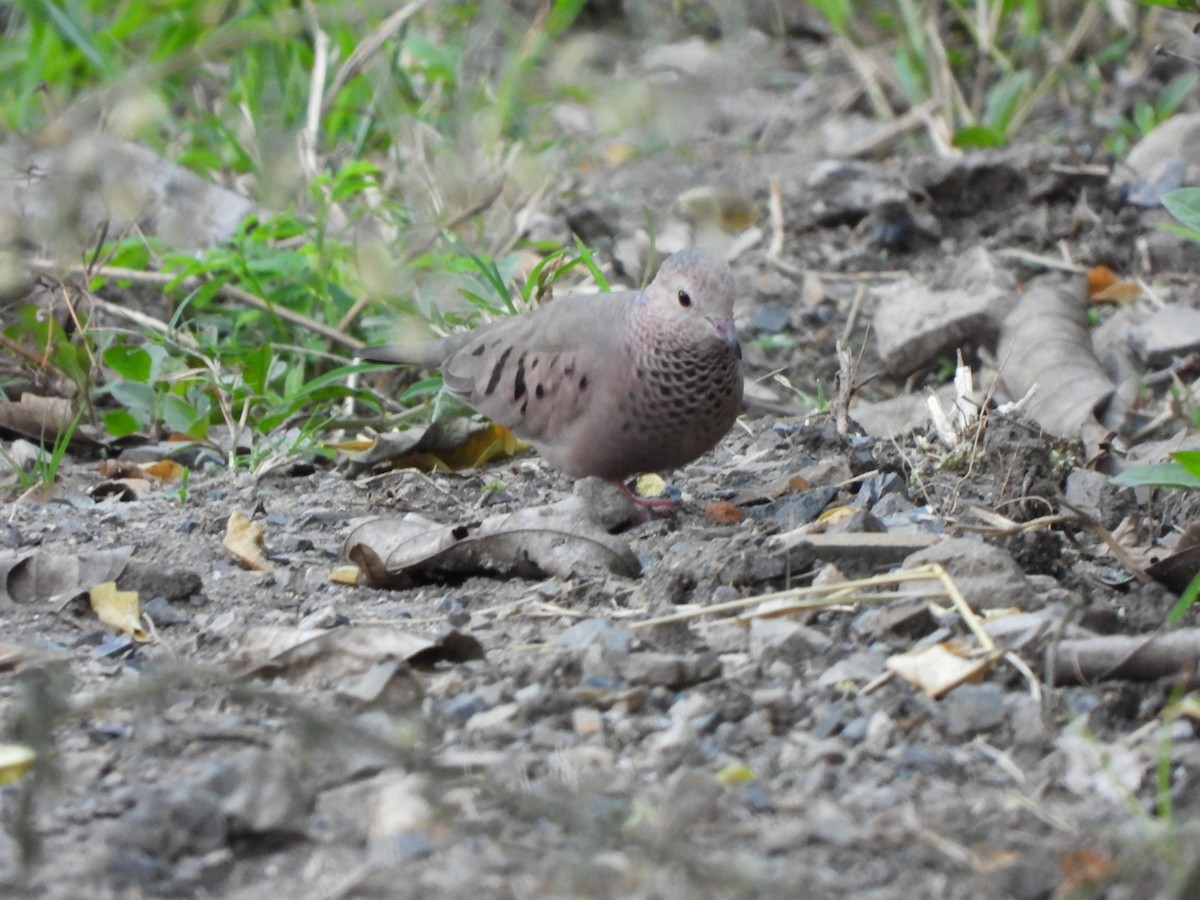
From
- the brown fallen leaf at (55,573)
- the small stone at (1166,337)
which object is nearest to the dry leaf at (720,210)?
the small stone at (1166,337)

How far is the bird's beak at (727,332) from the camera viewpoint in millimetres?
3762

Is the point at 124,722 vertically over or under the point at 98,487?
over

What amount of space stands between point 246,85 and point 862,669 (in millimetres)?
4769

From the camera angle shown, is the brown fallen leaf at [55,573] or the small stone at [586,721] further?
the brown fallen leaf at [55,573]

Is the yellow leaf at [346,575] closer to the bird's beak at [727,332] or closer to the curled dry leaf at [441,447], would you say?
the curled dry leaf at [441,447]

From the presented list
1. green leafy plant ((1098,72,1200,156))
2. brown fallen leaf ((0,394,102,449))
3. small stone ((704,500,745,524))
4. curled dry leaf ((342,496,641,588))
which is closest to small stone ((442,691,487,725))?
curled dry leaf ((342,496,641,588))

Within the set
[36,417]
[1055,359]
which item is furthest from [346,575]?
[1055,359]

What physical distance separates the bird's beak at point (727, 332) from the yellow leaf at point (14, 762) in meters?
1.91

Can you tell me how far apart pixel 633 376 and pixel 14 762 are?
1.87 metres

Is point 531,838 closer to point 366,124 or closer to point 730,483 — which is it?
point 730,483

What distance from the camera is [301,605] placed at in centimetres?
332

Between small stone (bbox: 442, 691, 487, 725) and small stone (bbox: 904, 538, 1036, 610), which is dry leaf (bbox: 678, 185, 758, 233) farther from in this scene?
small stone (bbox: 442, 691, 487, 725)

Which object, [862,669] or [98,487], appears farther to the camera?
Result: [98,487]

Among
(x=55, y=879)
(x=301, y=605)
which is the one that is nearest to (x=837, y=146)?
(x=301, y=605)
